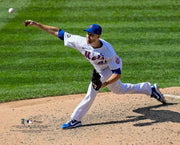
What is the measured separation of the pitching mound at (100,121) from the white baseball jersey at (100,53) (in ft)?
3.40

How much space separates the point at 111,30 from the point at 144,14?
5.66 ft

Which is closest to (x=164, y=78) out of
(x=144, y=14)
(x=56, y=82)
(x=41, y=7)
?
(x=56, y=82)

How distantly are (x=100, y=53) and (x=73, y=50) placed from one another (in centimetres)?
472

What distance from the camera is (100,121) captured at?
22.9ft

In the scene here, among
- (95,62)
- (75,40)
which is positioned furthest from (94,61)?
(75,40)

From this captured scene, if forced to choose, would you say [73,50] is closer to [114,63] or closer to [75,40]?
[75,40]

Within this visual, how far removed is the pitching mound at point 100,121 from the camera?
621cm

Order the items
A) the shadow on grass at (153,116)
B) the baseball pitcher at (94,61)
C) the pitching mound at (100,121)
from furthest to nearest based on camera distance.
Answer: the shadow on grass at (153,116)
the baseball pitcher at (94,61)
the pitching mound at (100,121)

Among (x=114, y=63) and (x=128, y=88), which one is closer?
(x=114, y=63)

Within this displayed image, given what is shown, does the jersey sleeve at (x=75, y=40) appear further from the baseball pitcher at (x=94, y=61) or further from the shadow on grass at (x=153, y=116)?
the shadow on grass at (x=153, y=116)


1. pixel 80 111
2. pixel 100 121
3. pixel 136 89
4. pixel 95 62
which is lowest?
pixel 100 121

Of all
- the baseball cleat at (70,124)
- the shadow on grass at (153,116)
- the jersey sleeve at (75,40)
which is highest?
the jersey sleeve at (75,40)

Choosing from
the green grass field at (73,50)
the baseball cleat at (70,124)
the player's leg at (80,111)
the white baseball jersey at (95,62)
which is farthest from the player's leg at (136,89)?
the green grass field at (73,50)

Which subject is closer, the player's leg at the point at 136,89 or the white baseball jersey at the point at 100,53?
the white baseball jersey at the point at 100,53
